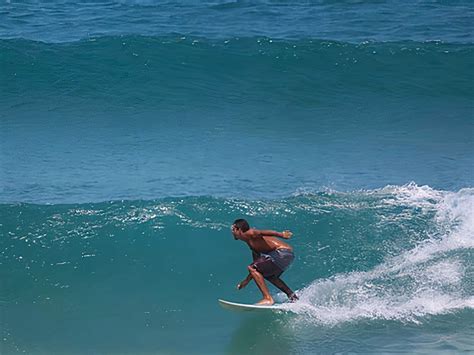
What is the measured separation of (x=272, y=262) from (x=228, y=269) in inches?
66.6

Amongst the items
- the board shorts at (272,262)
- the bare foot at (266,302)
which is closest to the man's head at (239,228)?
the board shorts at (272,262)

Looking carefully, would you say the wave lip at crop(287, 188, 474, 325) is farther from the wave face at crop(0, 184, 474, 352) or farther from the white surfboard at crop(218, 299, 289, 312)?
the white surfboard at crop(218, 299, 289, 312)

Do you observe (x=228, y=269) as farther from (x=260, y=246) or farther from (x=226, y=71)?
(x=226, y=71)

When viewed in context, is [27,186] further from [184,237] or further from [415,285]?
[415,285]

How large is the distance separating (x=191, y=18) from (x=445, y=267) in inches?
387

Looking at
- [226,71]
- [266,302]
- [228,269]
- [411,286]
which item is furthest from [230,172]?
[266,302]

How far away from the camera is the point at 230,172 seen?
1228cm

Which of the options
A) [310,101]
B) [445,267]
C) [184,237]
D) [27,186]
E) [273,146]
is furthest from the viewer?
[310,101]

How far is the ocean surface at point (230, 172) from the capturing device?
847cm

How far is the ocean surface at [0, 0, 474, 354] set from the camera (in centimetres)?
847

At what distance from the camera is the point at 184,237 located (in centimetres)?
1035

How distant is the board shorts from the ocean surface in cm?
48

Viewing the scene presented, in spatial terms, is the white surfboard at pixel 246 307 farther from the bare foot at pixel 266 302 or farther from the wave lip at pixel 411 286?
the wave lip at pixel 411 286

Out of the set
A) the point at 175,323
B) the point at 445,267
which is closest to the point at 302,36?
the point at 445,267
